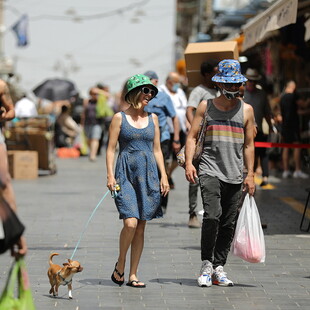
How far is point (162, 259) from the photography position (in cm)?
945

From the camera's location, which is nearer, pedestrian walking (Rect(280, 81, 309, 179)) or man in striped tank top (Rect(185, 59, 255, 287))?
man in striped tank top (Rect(185, 59, 255, 287))

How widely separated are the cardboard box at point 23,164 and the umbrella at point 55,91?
10.2 meters

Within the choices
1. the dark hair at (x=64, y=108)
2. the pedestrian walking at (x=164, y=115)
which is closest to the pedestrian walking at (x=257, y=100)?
the pedestrian walking at (x=164, y=115)

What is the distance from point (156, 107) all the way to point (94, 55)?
130ft

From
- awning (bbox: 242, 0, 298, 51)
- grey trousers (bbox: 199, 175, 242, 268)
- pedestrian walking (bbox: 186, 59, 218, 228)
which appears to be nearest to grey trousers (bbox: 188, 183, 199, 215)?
pedestrian walking (bbox: 186, 59, 218, 228)

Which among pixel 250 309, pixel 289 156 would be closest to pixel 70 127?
pixel 289 156

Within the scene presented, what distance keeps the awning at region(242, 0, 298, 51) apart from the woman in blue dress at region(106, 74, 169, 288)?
325 cm

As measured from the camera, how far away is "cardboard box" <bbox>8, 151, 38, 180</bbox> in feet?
61.5

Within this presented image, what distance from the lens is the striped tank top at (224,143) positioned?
818cm

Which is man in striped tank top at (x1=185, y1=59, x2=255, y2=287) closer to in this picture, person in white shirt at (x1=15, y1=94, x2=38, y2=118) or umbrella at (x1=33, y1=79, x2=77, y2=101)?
person in white shirt at (x1=15, y1=94, x2=38, y2=118)

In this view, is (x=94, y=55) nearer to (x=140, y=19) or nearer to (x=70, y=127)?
(x=140, y=19)

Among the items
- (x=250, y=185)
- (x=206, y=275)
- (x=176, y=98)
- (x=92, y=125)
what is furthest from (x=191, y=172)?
(x=92, y=125)

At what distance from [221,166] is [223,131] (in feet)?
0.88

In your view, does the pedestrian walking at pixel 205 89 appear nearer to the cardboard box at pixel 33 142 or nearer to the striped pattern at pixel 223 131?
the striped pattern at pixel 223 131
